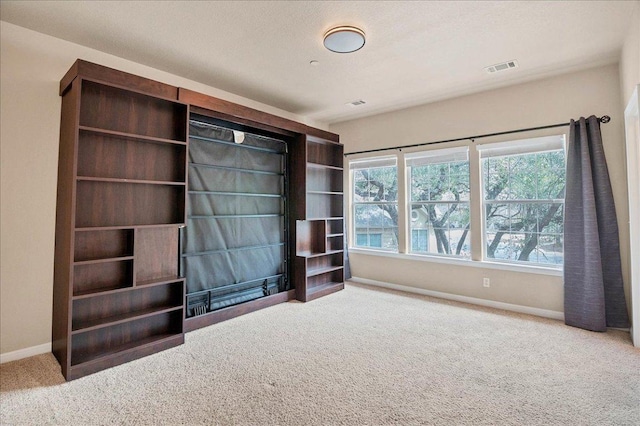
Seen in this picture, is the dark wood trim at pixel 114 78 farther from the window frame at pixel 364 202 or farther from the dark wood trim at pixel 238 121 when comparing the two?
the window frame at pixel 364 202

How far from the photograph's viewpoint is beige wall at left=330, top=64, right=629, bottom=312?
315 cm

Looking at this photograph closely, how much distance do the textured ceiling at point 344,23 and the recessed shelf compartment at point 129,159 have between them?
940 mm

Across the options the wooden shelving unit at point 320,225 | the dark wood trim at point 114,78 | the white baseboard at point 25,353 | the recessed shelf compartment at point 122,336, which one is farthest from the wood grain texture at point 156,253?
the wooden shelving unit at point 320,225

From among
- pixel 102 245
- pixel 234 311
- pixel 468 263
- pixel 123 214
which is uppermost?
pixel 123 214

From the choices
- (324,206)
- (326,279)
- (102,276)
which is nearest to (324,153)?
(324,206)

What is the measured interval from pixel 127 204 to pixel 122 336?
1142mm

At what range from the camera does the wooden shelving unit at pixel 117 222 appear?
7.72ft

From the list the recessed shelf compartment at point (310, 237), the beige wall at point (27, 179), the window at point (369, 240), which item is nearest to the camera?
→ the beige wall at point (27, 179)

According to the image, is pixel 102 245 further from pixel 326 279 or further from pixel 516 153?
pixel 516 153

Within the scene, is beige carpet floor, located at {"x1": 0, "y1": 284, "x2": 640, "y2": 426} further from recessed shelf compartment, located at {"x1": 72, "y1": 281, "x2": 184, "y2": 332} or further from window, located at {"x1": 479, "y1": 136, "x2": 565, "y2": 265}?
window, located at {"x1": 479, "y1": 136, "x2": 565, "y2": 265}

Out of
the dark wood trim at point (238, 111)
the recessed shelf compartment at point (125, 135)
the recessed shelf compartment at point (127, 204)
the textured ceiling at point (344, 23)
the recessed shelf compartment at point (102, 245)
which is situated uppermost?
the textured ceiling at point (344, 23)

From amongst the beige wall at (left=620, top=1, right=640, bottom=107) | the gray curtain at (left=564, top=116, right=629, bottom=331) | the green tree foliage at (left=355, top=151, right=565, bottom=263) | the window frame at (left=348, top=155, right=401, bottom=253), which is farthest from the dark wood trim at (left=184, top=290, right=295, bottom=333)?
the beige wall at (left=620, top=1, right=640, bottom=107)

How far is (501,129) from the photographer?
3811 mm

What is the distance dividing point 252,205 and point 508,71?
10.9 feet
